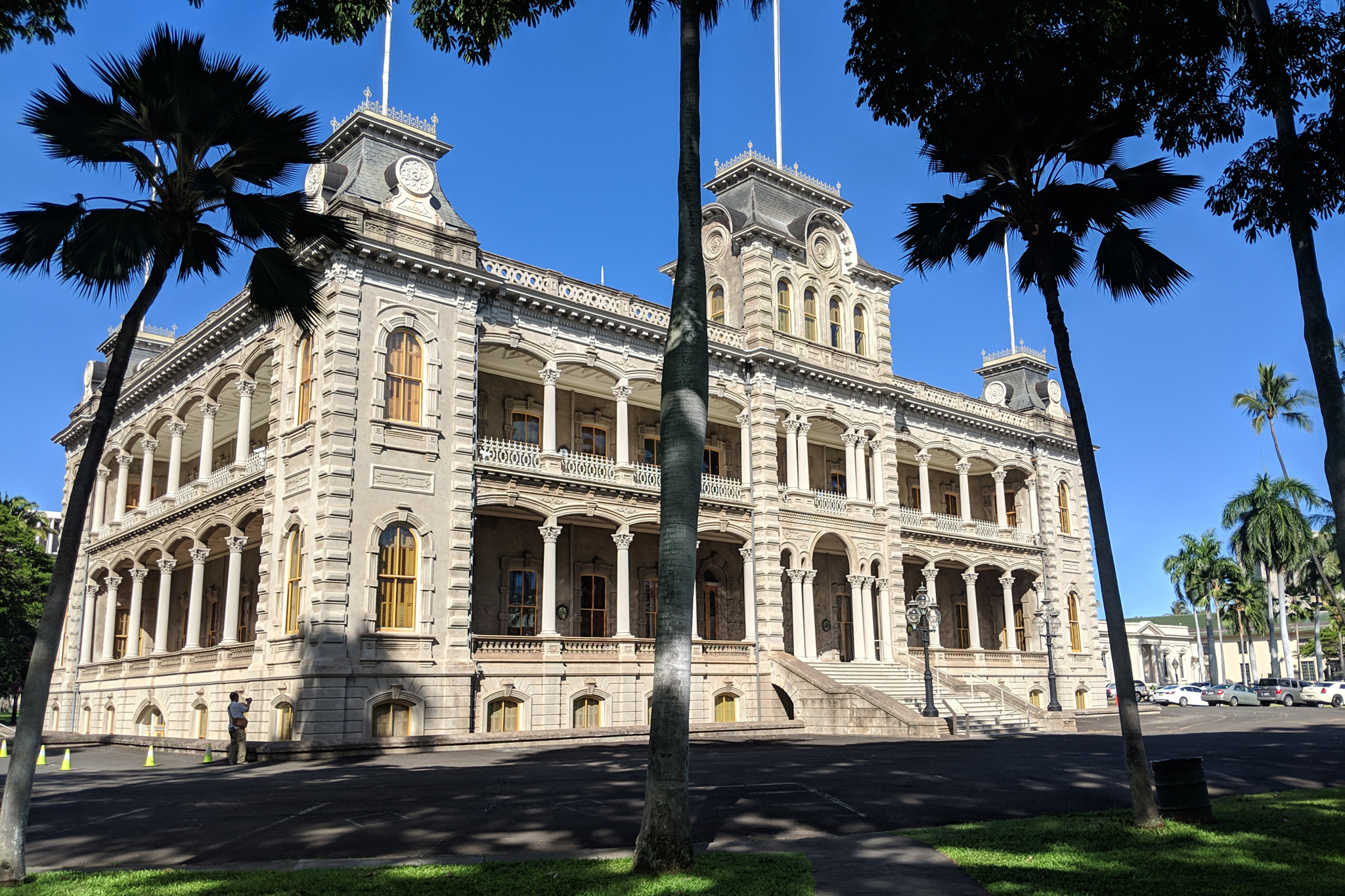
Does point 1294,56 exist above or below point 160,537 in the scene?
above

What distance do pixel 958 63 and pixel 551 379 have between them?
1836 centimetres

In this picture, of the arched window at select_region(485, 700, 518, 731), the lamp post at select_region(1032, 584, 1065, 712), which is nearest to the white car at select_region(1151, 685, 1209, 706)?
the lamp post at select_region(1032, 584, 1065, 712)

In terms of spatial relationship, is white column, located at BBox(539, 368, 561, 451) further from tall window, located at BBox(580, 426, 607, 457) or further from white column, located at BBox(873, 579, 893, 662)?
white column, located at BBox(873, 579, 893, 662)

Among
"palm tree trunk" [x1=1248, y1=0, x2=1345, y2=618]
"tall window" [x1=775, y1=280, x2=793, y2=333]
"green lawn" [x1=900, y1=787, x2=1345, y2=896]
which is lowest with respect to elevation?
"green lawn" [x1=900, y1=787, x2=1345, y2=896]

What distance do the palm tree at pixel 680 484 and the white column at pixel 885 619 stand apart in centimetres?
2718

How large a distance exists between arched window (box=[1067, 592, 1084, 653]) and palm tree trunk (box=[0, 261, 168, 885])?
4324cm

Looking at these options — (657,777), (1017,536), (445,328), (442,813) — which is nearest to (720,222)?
(445,328)

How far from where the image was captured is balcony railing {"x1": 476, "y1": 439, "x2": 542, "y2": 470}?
27703 mm

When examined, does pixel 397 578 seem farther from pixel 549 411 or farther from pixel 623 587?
pixel 623 587

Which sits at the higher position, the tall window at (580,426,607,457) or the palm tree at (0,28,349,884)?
the tall window at (580,426,607,457)

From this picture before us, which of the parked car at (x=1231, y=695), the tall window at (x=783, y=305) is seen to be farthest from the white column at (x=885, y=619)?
the parked car at (x=1231, y=695)

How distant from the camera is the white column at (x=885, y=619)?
36188mm

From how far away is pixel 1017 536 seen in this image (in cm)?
4475

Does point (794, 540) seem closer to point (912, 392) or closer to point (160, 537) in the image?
point (912, 392)
